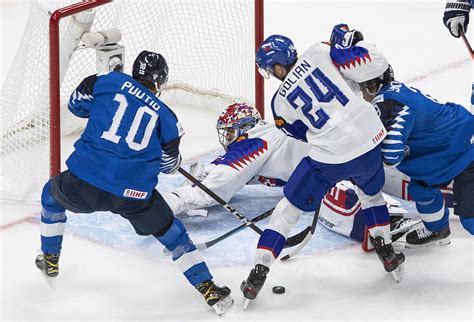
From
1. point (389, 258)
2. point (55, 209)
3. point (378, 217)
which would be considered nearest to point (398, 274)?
point (389, 258)

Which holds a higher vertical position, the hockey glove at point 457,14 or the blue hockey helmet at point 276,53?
the blue hockey helmet at point 276,53

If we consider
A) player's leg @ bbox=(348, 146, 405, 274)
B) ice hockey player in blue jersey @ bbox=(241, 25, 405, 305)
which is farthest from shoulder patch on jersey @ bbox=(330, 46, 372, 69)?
player's leg @ bbox=(348, 146, 405, 274)

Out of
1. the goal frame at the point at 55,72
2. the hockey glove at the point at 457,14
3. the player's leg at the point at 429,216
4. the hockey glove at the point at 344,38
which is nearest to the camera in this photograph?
the hockey glove at the point at 344,38

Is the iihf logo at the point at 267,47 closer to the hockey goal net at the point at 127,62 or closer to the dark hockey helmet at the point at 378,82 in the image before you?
the dark hockey helmet at the point at 378,82

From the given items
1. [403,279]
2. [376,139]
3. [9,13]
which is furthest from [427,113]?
[9,13]

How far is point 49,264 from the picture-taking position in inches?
177

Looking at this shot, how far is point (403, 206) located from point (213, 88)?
51.5 inches

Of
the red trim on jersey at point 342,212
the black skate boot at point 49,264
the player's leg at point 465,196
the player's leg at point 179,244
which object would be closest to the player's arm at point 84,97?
the player's leg at point 179,244

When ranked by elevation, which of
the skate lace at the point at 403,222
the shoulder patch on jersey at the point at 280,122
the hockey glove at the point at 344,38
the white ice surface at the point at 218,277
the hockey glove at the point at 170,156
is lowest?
the white ice surface at the point at 218,277

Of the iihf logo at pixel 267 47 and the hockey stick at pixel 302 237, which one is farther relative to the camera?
the hockey stick at pixel 302 237

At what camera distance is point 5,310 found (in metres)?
4.42

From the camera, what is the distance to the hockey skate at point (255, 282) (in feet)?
14.2

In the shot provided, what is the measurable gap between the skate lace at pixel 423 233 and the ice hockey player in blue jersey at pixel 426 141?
0.18 meters

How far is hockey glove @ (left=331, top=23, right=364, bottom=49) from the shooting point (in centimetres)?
438
